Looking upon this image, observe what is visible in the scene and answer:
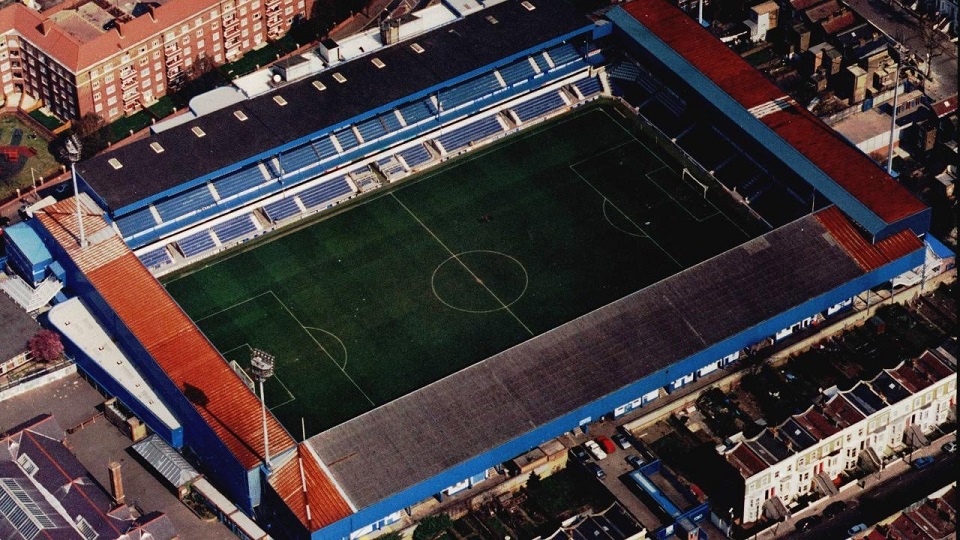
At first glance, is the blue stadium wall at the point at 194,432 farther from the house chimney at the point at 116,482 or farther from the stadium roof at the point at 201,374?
the house chimney at the point at 116,482

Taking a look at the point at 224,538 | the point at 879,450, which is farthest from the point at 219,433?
the point at 879,450

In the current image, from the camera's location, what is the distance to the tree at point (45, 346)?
19800cm

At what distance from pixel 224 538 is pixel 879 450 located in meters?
63.8

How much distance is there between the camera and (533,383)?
620 ft

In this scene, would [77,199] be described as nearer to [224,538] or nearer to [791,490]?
[224,538]

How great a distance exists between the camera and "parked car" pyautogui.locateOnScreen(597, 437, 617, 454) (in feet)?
627

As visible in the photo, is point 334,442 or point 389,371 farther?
point 389,371

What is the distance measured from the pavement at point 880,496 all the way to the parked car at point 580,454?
18297 millimetres

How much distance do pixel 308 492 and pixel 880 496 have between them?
179 feet

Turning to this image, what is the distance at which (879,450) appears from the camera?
192 meters

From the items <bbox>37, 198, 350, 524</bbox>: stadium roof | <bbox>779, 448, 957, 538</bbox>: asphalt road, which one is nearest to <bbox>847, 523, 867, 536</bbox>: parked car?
<bbox>779, 448, 957, 538</bbox>: asphalt road

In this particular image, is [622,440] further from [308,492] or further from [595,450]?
[308,492]

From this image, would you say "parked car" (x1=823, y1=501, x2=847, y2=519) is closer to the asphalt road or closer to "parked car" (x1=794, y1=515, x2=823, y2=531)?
the asphalt road

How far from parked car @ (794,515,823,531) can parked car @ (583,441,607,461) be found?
19784 millimetres
